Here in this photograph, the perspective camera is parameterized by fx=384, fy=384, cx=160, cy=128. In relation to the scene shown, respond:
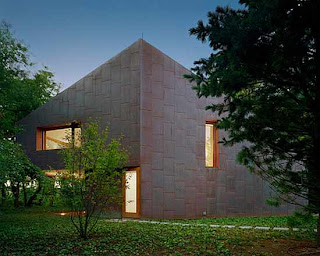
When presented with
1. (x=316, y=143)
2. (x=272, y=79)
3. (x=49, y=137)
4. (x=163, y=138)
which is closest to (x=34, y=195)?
(x=163, y=138)

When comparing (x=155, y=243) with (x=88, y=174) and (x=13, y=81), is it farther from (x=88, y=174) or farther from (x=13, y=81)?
(x=13, y=81)

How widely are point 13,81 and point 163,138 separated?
716cm

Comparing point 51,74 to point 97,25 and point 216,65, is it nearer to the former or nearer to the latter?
point 97,25

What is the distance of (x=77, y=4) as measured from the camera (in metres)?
15.8

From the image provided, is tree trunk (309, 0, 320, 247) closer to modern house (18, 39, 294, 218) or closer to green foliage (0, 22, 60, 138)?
modern house (18, 39, 294, 218)

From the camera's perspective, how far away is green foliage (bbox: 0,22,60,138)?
51.9 feet

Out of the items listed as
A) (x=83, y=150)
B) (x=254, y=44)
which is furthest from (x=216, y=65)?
(x=83, y=150)

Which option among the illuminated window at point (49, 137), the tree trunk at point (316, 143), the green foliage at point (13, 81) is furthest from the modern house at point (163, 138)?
the tree trunk at point (316, 143)

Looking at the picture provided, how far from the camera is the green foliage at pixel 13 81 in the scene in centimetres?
1582

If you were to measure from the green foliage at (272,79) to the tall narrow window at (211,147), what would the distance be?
856cm

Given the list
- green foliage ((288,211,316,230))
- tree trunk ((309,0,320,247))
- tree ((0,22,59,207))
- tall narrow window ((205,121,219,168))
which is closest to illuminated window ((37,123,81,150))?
tree ((0,22,59,207))

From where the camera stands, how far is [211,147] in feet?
50.6

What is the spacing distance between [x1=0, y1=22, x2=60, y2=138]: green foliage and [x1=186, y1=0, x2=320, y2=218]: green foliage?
418 inches

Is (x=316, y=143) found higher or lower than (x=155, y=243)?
higher
